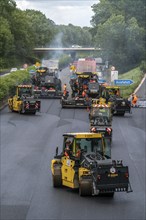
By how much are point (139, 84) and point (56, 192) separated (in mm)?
60050

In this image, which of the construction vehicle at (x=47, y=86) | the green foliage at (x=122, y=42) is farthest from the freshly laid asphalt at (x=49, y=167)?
the green foliage at (x=122, y=42)

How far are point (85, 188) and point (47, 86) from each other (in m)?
46.9

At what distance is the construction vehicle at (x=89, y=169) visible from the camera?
944 inches

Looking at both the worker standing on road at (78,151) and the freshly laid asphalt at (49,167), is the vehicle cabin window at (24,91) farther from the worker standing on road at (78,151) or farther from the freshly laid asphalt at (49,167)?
the worker standing on road at (78,151)

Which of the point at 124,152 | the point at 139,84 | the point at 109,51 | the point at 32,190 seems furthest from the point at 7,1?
the point at 32,190

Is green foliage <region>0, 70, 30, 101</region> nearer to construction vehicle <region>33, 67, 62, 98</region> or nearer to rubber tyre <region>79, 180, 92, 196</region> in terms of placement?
construction vehicle <region>33, 67, 62, 98</region>

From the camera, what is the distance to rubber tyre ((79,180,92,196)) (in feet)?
81.8

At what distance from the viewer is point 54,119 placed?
174 feet

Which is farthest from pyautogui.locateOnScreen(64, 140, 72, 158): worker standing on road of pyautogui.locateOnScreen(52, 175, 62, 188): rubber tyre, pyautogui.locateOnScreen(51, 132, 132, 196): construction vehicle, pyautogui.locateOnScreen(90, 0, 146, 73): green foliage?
pyautogui.locateOnScreen(90, 0, 146, 73): green foliage

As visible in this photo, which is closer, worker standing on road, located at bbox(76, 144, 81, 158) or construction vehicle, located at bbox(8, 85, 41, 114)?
worker standing on road, located at bbox(76, 144, 81, 158)

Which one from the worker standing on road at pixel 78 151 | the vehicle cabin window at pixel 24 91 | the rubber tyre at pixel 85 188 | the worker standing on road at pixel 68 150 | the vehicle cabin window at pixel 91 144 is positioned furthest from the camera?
the vehicle cabin window at pixel 24 91

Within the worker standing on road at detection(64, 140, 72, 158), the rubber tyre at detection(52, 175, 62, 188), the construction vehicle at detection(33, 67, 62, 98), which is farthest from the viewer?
the construction vehicle at detection(33, 67, 62, 98)

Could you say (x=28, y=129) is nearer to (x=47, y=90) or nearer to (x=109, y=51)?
(x=47, y=90)

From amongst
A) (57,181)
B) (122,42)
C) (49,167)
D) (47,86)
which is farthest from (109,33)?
(57,181)
